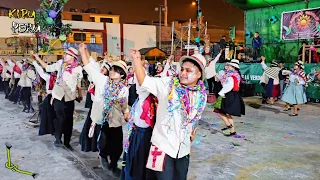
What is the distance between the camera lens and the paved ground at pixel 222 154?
15.2 feet

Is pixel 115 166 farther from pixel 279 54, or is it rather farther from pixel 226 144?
pixel 279 54

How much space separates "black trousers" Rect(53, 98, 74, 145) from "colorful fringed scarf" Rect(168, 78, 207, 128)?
361 centimetres

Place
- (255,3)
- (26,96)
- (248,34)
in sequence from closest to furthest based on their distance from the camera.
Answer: (26,96), (255,3), (248,34)

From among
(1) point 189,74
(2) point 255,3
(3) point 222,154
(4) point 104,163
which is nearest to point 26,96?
(4) point 104,163

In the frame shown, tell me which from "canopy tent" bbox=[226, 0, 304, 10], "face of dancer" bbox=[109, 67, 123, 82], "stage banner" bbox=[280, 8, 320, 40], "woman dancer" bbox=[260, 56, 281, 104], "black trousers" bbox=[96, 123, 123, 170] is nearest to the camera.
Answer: "face of dancer" bbox=[109, 67, 123, 82]

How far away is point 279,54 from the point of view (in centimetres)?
1780

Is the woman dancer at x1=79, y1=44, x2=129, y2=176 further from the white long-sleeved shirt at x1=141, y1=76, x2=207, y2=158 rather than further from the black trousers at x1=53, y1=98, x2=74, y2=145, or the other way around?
the white long-sleeved shirt at x1=141, y1=76, x2=207, y2=158

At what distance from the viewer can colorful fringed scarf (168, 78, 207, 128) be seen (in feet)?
8.88

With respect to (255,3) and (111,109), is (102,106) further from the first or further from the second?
(255,3)

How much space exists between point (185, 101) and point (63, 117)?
370 cm

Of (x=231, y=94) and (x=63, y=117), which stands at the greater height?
(x=231, y=94)

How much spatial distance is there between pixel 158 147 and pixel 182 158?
27 centimetres

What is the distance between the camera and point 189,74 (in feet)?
9.21

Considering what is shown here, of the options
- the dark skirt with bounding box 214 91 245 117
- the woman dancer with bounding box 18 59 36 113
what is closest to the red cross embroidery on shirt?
the dark skirt with bounding box 214 91 245 117
